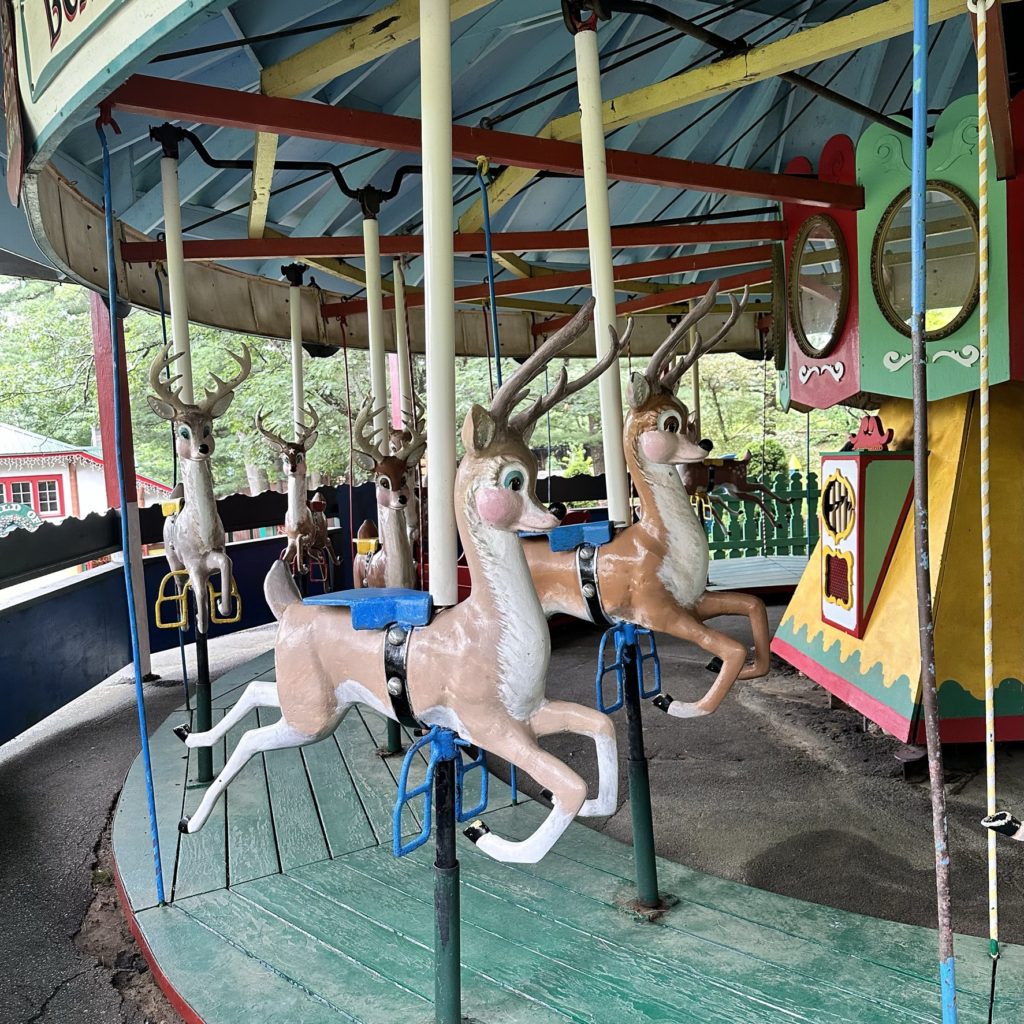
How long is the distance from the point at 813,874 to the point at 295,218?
5.46 m

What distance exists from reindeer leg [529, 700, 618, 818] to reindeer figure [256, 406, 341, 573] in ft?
12.4

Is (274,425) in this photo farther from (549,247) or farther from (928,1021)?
(928,1021)

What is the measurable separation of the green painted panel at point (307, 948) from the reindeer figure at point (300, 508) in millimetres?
3037

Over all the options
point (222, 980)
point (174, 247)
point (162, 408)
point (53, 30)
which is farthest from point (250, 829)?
point (53, 30)

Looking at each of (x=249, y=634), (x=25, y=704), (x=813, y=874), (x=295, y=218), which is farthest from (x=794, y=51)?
(x=249, y=634)

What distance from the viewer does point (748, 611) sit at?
278 cm

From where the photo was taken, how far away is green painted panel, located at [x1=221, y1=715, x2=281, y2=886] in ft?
10.7

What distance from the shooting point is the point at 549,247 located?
17.6 feet

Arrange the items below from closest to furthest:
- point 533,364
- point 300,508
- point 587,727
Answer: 1. point 533,364
2. point 587,727
3. point 300,508

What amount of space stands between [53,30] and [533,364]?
142cm

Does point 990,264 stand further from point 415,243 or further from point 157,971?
point 157,971

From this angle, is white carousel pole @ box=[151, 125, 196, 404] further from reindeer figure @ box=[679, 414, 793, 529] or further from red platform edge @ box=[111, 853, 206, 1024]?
reindeer figure @ box=[679, 414, 793, 529]

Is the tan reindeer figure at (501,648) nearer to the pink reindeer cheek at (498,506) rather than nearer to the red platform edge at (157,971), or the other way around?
the pink reindeer cheek at (498,506)

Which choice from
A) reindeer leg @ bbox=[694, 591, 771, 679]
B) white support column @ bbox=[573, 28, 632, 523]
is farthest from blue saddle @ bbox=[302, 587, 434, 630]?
reindeer leg @ bbox=[694, 591, 771, 679]
